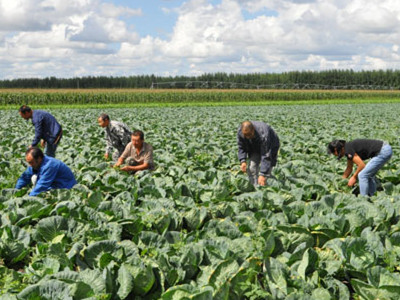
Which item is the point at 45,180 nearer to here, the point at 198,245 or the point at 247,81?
the point at 198,245

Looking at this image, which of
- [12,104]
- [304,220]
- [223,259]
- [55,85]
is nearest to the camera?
[223,259]

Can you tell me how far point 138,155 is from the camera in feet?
27.4

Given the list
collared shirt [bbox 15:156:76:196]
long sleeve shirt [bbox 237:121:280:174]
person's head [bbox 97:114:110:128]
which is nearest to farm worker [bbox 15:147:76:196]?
collared shirt [bbox 15:156:76:196]

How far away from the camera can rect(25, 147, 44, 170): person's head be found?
19.2ft

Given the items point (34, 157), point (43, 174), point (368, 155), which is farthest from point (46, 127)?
point (368, 155)

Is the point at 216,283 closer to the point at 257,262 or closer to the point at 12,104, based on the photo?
the point at 257,262

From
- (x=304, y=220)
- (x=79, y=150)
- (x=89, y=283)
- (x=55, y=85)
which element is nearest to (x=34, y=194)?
(x=89, y=283)

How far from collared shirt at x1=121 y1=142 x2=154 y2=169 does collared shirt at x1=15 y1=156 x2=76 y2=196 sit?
1949 mm

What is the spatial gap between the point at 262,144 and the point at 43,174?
12.6 ft

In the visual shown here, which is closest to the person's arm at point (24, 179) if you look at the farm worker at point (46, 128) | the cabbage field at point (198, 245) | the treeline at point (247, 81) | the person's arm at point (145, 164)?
the cabbage field at point (198, 245)

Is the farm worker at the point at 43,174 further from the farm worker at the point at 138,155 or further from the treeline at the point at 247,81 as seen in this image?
the treeline at the point at 247,81

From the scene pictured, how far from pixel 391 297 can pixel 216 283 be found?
4.91ft

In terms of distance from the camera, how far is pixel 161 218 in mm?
4902

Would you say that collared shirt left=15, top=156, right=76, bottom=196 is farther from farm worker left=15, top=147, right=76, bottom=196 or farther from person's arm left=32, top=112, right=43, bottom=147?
person's arm left=32, top=112, right=43, bottom=147
